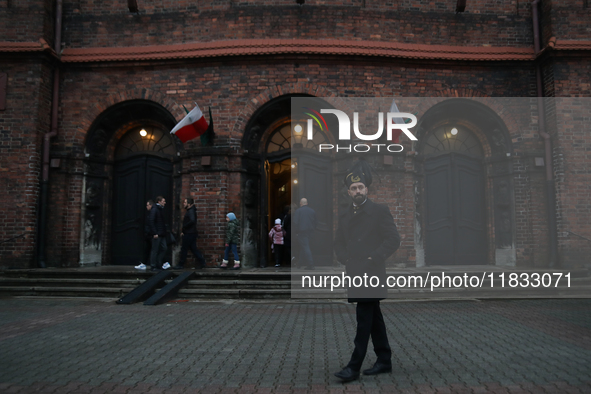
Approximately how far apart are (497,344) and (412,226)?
5.63 m

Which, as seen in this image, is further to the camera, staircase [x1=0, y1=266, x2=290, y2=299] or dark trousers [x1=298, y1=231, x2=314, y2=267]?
dark trousers [x1=298, y1=231, x2=314, y2=267]

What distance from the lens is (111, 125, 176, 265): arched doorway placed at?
11.2 m

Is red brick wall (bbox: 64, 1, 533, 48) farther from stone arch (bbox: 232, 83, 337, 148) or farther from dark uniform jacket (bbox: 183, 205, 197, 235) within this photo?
dark uniform jacket (bbox: 183, 205, 197, 235)

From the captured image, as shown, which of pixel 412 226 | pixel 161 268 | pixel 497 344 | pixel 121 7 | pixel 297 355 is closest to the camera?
pixel 297 355

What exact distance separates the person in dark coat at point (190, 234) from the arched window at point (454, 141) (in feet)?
21.5

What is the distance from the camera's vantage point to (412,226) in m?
10.2

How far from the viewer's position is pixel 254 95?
10430 mm

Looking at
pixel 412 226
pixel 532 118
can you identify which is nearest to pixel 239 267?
pixel 412 226

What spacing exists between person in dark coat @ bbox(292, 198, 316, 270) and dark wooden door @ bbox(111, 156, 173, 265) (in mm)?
3689

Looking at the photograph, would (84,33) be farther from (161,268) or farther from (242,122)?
(161,268)

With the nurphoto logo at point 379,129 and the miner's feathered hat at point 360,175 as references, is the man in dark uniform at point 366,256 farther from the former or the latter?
the nurphoto logo at point 379,129

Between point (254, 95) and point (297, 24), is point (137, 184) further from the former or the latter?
point (297, 24)

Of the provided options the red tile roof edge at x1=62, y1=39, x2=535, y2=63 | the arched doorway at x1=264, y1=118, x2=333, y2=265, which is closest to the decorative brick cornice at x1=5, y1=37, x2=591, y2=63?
the red tile roof edge at x1=62, y1=39, x2=535, y2=63

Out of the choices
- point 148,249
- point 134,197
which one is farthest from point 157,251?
point 134,197
